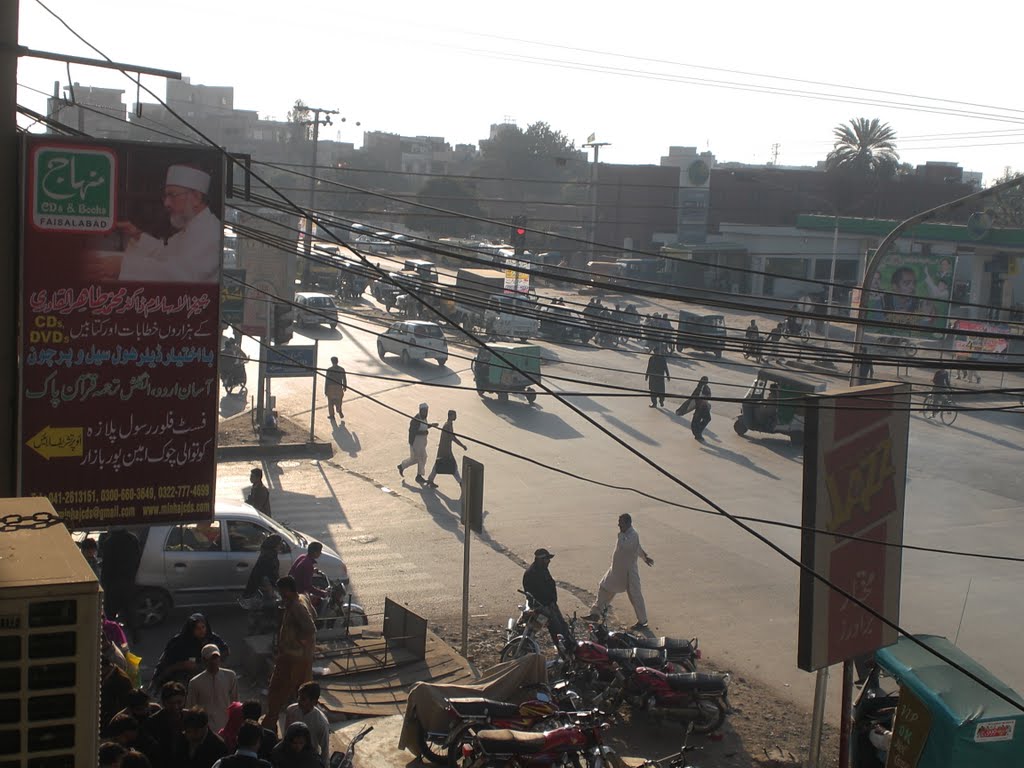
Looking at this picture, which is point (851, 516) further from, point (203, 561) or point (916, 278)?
point (916, 278)

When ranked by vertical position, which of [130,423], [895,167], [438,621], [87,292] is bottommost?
[438,621]

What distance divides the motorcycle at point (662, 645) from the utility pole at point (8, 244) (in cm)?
550

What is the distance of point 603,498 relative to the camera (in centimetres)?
1819

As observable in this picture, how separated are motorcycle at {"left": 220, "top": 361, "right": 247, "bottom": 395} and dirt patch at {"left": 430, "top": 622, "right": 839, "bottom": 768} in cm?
1789

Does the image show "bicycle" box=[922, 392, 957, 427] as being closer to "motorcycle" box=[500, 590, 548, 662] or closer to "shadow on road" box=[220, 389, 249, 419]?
"shadow on road" box=[220, 389, 249, 419]

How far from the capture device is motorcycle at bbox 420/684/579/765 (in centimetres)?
809

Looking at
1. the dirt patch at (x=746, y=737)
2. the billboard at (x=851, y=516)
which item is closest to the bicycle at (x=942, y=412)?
the dirt patch at (x=746, y=737)

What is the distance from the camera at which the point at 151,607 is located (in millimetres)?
11352

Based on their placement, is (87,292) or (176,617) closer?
(87,292)

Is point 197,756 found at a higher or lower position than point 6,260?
lower

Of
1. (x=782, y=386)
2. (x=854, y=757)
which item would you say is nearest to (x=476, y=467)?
(x=854, y=757)

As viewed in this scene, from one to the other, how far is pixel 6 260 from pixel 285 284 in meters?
15.8

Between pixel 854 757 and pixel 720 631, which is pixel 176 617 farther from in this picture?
pixel 854 757

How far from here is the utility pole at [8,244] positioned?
6289 millimetres
